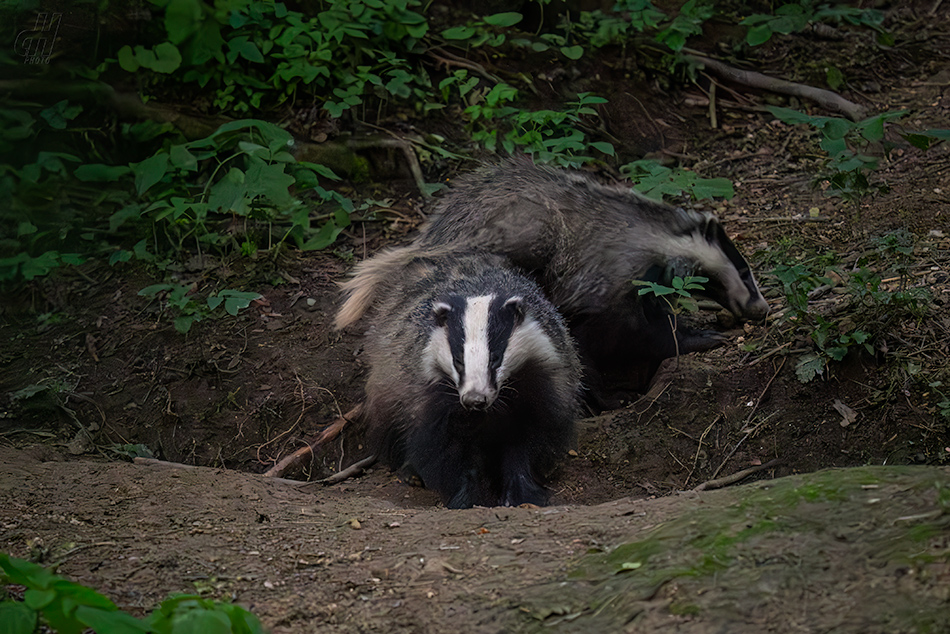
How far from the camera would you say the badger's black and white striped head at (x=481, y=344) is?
10.3 ft

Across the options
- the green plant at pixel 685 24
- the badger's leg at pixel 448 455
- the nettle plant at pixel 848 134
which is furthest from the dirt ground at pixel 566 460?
the green plant at pixel 685 24

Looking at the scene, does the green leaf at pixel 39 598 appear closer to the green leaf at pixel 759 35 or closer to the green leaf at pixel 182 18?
the green leaf at pixel 182 18

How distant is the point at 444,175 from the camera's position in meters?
5.67

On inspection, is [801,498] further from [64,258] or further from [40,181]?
[40,181]

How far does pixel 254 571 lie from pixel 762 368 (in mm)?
2611

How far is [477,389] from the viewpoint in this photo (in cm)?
307

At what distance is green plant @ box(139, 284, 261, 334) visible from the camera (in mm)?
4066

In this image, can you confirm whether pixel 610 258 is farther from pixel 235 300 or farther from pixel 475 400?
pixel 235 300

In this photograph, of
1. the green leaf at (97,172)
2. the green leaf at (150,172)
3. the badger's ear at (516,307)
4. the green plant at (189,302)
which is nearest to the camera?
the badger's ear at (516,307)

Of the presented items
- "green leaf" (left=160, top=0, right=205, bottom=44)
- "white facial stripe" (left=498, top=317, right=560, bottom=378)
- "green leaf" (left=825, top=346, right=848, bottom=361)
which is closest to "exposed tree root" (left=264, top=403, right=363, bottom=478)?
"white facial stripe" (left=498, top=317, right=560, bottom=378)

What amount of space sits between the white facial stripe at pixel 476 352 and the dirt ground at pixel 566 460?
546 mm

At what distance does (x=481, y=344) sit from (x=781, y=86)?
4.25 m

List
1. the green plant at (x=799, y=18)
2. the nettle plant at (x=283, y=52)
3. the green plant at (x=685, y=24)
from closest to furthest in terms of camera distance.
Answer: the nettle plant at (x=283, y=52) < the green plant at (x=799, y=18) < the green plant at (x=685, y=24)

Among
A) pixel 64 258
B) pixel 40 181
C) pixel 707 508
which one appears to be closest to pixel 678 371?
pixel 707 508
